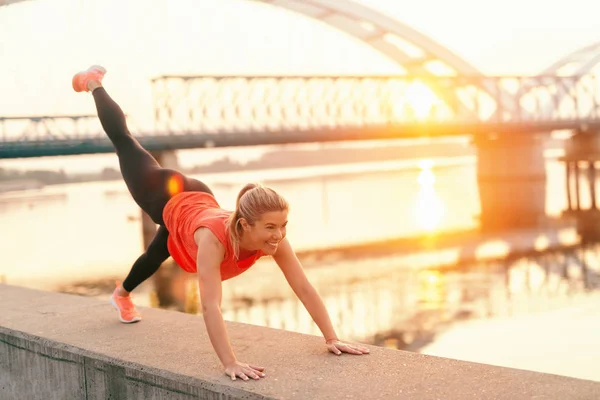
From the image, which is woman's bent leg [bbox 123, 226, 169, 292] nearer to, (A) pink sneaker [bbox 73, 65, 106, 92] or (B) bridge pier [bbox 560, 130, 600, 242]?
(A) pink sneaker [bbox 73, 65, 106, 92]

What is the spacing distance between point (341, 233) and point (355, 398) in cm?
3005

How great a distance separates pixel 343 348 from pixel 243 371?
69 centimetres

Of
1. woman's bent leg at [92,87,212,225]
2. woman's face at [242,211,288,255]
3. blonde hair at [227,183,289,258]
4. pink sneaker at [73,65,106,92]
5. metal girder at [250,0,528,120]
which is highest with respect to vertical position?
metal girder at [250,0,528,120]

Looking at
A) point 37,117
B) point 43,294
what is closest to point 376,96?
point 37,117

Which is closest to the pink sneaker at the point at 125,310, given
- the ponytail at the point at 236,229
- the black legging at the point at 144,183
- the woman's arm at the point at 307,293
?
the black legging at the point at 144,183

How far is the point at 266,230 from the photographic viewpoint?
11.3ft

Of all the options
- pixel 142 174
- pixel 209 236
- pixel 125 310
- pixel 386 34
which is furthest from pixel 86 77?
pixel 386 34

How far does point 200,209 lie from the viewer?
13.3 feet

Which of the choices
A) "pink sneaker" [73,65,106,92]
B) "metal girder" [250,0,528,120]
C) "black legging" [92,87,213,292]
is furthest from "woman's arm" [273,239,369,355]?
"metal girder" [250,0,528,120]

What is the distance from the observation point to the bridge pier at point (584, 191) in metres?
30.9

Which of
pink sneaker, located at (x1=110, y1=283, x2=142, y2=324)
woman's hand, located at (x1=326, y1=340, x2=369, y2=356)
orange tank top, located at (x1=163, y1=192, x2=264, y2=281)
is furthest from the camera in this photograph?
pink sneaker, located at (x1=110, y1=283, x2=142, y2=324)

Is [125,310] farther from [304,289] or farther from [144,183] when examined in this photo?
[304,289]

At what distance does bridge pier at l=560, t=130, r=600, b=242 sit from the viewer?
102 ft

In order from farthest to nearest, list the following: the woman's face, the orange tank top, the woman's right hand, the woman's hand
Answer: the woman's hand
the orange tank top
the woman's face
the woman's right hand
